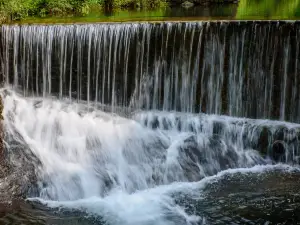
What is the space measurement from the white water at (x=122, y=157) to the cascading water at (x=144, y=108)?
2 cm

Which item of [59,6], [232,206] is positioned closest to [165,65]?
[232,206]

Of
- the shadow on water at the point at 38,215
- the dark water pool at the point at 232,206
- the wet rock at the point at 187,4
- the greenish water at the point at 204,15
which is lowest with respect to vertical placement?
the shadow on water at the point at 38,215

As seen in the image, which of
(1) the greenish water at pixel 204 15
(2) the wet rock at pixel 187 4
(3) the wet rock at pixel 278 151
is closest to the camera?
(3) the wet rock at pixel 278 151

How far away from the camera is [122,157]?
10000 mm

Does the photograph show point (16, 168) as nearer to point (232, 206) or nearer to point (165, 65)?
point (165, 65)

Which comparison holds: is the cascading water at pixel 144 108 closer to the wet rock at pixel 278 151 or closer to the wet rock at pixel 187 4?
the wet rock at pixel 278 151

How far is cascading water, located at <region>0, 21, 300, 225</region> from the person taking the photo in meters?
9.25

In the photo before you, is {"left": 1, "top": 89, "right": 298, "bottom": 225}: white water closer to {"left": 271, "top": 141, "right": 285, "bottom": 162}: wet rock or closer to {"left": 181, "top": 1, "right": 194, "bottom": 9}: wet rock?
{"left": 271, "top": 141, "right": 285, "bottom": 162}: wet rock

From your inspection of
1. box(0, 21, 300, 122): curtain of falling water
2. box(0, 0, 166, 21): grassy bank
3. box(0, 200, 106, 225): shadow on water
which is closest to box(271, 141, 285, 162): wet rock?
box(0, 21, 300, 122): curtain of falling water

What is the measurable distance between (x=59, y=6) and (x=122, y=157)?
1055 cm

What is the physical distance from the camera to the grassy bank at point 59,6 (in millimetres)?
14888

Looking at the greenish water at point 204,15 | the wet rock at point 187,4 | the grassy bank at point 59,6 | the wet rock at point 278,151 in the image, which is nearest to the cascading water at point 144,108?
the wet rock at point 278,151

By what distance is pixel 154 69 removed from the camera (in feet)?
37.2

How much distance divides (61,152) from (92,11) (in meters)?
11.4
